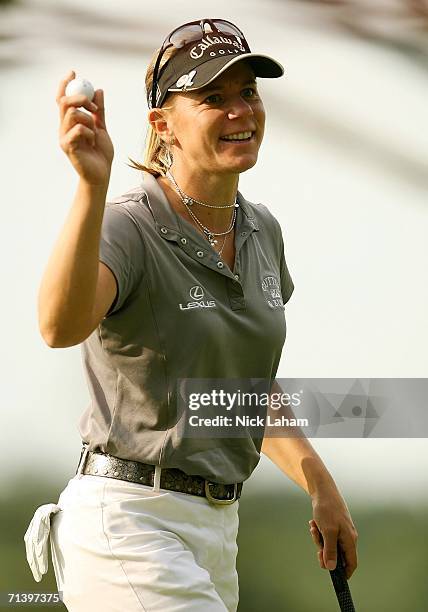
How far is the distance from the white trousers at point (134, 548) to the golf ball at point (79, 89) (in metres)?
0.78

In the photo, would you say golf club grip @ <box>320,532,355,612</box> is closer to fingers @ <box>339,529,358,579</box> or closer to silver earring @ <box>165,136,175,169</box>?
fingers @ <box>339,529,358,579</box>

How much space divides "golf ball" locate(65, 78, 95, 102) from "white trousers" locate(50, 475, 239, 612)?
2.58 feet

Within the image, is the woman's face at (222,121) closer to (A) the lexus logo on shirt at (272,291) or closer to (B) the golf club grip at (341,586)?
(A) the lexus logo on shirt at (272,291)

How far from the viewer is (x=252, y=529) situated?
6.35 metres

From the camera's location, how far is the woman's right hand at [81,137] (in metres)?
2.15

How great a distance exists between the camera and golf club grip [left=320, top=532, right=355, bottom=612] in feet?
9.48

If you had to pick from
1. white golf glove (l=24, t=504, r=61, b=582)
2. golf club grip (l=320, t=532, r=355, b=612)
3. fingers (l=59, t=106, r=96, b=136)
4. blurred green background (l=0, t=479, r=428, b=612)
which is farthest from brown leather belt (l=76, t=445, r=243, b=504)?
blurred green background (l=0, t=479, r=428, b=612)

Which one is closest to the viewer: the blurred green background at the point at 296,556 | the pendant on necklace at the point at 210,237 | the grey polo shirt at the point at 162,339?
the grey polo shirt at the point at 162,339

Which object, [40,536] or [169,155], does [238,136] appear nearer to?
[169,155]

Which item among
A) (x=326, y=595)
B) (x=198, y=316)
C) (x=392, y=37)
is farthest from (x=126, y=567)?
(x=326, y=595)

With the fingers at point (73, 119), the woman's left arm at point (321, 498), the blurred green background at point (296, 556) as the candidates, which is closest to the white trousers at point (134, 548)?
the woman's left arm at point (321, 498)

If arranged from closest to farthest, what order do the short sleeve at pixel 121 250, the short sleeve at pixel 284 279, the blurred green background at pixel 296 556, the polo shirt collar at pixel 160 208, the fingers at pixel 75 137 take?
the fingers at pixel 75 137 → the short sleeve at pixel 121 250 → the polo shirt collar at pixel 160 208 → the short sleeve at pixel 284 279 → the blurred green background at pixel 296 556

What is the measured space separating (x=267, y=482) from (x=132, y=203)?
12.8 ft

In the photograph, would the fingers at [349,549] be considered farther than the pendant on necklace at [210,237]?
Yes
